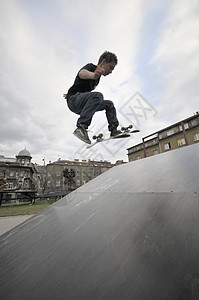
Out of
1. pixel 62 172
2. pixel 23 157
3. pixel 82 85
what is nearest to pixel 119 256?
pixel 82 85

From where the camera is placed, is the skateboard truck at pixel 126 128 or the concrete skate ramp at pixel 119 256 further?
the skateboard truck at pixel 126 128

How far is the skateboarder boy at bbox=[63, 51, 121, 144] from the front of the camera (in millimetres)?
1981

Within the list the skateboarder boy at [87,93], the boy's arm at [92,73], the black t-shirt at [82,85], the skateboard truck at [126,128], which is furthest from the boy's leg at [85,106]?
the skateboard truck at [126,128]

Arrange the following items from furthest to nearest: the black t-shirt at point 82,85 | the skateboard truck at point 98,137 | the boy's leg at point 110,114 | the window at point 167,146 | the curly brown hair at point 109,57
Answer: the window at point 167,146
the skateboard truck at point 98,137
the boy's leg at point 110,114
the black t-shirt at point 82,85
the curly brown hair at point 109,57

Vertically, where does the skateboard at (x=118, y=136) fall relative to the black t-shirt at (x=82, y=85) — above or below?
below

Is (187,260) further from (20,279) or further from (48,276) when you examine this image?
(20,279)

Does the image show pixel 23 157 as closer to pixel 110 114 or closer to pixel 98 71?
pixel 110 114

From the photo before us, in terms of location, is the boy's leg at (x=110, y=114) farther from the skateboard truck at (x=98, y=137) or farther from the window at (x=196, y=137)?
the window at (x=196, y=137)

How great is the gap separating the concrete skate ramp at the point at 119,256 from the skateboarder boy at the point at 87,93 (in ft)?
4.84

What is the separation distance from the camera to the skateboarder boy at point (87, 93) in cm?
198

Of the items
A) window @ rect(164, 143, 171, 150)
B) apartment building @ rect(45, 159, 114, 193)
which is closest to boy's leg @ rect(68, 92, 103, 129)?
window @ rect(164, 143, 171, 150)

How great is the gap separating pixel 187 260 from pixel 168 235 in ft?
0.38

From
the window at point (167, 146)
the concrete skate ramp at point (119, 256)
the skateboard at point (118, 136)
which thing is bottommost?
the concrete skate ramp at point (119, 256)

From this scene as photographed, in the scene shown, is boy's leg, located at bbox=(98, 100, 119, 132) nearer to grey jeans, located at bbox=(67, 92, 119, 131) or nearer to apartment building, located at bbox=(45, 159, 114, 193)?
grey jeans, located at bbox=(67, 92, 119, 131)
